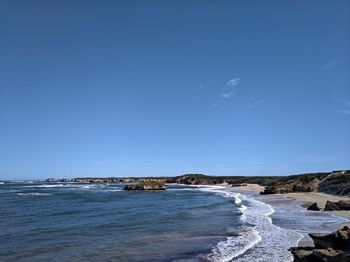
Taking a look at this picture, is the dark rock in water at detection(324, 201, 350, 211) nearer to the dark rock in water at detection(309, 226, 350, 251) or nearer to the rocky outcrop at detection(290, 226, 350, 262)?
the rocky outcrop at detection(290, 226, 350, 262)

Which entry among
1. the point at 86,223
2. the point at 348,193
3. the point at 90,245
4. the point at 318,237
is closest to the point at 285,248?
the point at 318,237

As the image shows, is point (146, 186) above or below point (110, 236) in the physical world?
above

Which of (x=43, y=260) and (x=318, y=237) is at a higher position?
(x=318, y=237)

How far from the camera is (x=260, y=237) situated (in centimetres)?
2425

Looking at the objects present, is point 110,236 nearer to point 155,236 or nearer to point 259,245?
point 155,236

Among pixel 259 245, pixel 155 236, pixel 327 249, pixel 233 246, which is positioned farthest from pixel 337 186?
pixel 327 249

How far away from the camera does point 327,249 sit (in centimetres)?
1298

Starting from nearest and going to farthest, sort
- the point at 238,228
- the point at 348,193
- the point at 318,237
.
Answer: the point at 318,237 < the point at 238,228 < the point at 348,193

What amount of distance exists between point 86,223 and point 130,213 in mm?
9243

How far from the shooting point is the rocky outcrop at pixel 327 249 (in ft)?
40.3

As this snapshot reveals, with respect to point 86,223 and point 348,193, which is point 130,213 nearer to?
point 86,223

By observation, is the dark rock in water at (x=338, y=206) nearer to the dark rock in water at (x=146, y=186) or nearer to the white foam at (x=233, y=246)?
the white foam at (x=233, y=246)

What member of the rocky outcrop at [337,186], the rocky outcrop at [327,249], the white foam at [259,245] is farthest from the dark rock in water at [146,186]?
the rocky outcrop at [327,249]

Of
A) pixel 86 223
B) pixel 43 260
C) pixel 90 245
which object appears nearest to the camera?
pixel 43 260
